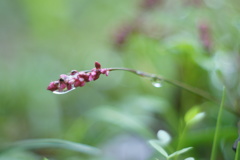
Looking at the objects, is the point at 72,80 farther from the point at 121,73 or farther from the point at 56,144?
the point at 121,73

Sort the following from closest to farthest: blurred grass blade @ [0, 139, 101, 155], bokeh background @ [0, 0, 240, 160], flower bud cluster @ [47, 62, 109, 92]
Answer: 1. flower bud cluster @ [47, 62, 109, 92]
2. blurred grass blade @ [0, 139, 101, 155]
3. bokeh background @ [0, 0, 240, 160]

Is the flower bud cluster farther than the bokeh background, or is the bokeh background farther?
the bokeh background

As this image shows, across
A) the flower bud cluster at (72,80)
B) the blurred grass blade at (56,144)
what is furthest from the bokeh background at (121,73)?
the flower bud cluster at (72,80)

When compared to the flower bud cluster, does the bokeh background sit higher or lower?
higher

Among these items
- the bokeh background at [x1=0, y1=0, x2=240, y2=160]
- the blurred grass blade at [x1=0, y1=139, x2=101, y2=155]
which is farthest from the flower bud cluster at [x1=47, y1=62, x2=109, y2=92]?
the bokeh background at [x1=0, y1=0, x2=240, y2=160]

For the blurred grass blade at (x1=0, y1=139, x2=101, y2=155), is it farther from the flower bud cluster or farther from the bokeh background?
the flower bud cluster

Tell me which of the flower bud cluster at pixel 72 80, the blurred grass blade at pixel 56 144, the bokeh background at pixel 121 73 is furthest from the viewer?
the bokeh background at pixel 121 73

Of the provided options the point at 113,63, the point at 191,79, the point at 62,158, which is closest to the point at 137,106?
the point at 191,79

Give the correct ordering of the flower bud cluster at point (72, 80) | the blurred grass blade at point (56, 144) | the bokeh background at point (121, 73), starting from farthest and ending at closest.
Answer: the bokeh background at point (121, 73), the blurred grass blade at point (56, 144), the flower bud cluster at point (72, 80)

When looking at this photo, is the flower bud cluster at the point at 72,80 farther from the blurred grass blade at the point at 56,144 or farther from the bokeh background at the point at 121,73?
the bokeh background at the point at 121,73

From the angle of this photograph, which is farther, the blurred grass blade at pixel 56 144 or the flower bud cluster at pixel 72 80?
the blurred grass blade at pixel 56 144
